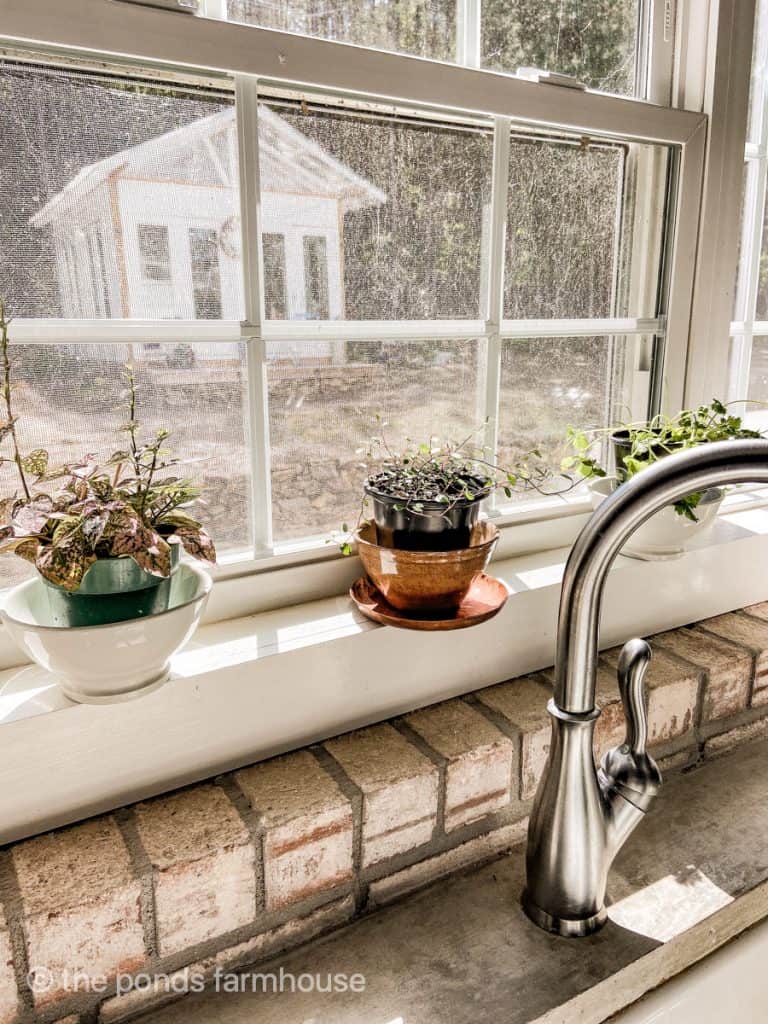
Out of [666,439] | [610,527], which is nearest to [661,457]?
[666,439]

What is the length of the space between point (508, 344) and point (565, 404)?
15 centimetres

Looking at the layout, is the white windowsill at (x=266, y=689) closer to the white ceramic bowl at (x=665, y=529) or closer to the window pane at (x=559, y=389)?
the white ceramic bowl at (x=665, y=529)

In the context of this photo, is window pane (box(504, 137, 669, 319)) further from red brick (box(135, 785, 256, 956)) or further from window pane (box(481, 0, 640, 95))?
red brick (box(135, 785, 256, 956))

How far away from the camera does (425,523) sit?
0.92 m

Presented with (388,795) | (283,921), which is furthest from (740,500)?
(283,921)

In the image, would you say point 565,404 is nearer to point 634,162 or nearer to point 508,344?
point 508,344

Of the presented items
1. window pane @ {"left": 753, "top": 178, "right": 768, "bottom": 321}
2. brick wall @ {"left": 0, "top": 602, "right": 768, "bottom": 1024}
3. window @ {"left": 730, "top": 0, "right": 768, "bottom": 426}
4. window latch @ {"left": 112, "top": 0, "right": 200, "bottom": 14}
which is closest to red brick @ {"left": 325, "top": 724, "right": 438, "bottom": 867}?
brick wall @ {"left": 0, "top": 602, "right": 768, "bottom": 1024}

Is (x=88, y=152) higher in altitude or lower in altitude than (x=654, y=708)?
higher

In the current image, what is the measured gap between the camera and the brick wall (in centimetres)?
72

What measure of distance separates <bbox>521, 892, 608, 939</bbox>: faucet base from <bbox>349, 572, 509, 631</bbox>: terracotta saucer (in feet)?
1.07

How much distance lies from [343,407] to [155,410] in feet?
0.78

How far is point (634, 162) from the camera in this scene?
1193 millimetres

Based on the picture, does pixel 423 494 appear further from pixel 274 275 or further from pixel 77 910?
pixel 77 910

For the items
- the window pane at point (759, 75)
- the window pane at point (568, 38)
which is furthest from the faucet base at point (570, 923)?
the window pane at point (759, 75)
